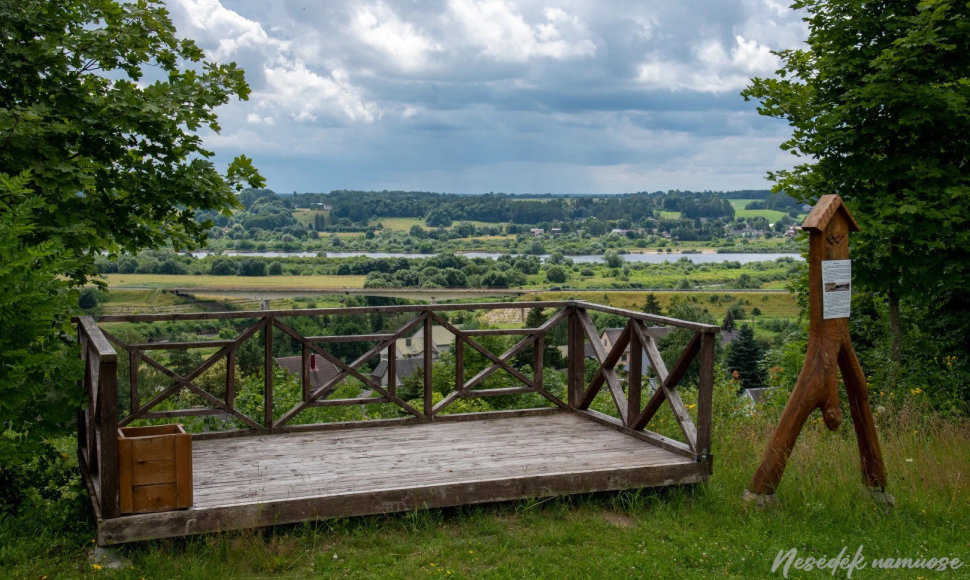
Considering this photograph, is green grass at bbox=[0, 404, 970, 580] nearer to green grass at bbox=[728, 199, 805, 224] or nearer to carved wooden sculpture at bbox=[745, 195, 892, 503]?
carved wooden sculpture at bbox=[745, 195, 892, 503]

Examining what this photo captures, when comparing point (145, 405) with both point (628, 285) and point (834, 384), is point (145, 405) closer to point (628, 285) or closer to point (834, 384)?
point (834, 384)

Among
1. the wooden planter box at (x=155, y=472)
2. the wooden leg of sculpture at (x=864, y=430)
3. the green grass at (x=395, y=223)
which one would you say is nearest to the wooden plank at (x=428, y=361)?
the wooden planter box at (x=155, y=472)

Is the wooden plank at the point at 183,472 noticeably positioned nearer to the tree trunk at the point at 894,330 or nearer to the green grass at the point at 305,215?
the tree trunk at the point at 894,330

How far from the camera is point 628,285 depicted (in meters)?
52.0

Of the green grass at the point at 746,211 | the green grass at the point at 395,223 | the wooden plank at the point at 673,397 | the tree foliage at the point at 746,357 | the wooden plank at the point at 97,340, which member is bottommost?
the tree foliage at the point at 746,357

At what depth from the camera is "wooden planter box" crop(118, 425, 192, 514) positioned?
467 cm

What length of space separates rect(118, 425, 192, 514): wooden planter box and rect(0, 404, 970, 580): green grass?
0.25 metres

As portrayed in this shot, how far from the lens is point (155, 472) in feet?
15.6

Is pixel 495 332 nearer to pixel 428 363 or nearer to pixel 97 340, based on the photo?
pixel 428 363

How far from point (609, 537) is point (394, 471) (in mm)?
1547

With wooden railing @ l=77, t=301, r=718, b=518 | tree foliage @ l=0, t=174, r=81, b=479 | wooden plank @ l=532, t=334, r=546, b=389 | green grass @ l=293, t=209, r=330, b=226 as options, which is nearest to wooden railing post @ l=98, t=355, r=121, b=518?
wooden railing @ l=77, t=301, r=718, b=518

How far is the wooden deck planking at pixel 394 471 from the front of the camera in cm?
494

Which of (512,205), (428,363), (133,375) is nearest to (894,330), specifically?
(428,363)

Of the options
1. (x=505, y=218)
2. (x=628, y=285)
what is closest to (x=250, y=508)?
(x=628, y=285)
